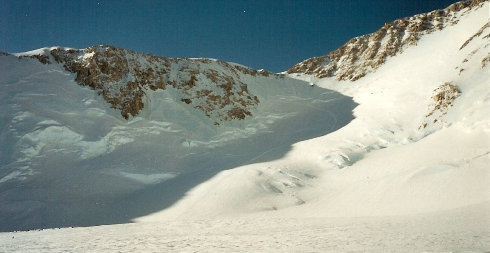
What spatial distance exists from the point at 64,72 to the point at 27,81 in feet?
10.7

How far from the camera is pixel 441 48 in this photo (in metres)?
36.9

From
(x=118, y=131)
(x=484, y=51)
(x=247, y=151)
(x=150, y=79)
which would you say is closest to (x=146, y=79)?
(x=150, y=79)

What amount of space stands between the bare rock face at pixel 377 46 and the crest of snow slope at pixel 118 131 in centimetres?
835

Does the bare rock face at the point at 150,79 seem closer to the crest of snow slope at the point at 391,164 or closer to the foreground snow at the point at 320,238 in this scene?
the crest of snow slope at the point at 391,164

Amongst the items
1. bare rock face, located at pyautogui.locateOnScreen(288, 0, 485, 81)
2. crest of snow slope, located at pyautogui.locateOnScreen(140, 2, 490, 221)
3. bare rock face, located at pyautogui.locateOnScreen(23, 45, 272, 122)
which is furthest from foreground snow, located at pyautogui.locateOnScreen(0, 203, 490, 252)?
bare rock face, located at pyautogui.locateOnScreen(288, 0, 485, 81)

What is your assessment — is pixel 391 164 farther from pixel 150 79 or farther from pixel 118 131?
pixel 150 79

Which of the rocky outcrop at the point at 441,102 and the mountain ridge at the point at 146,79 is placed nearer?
the rocky outcrop at the point at 441,102

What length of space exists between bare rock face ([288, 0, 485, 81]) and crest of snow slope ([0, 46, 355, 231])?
8.35 m

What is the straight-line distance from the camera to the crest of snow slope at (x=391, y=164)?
1550 cm

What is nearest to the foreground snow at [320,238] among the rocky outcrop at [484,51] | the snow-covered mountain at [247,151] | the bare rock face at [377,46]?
the snow-covered mountain at [247,151]

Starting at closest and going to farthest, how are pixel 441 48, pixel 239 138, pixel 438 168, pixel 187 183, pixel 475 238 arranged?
1. pixel 475 238
2. pixel 438 168
3. pixel 187 183
4. pixel 239 138
5. pixel 441 48

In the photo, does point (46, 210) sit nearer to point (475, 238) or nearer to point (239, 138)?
point (239, 138)

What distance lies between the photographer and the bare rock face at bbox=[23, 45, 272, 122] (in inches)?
1244

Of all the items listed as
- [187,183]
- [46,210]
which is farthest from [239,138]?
[46,210]
